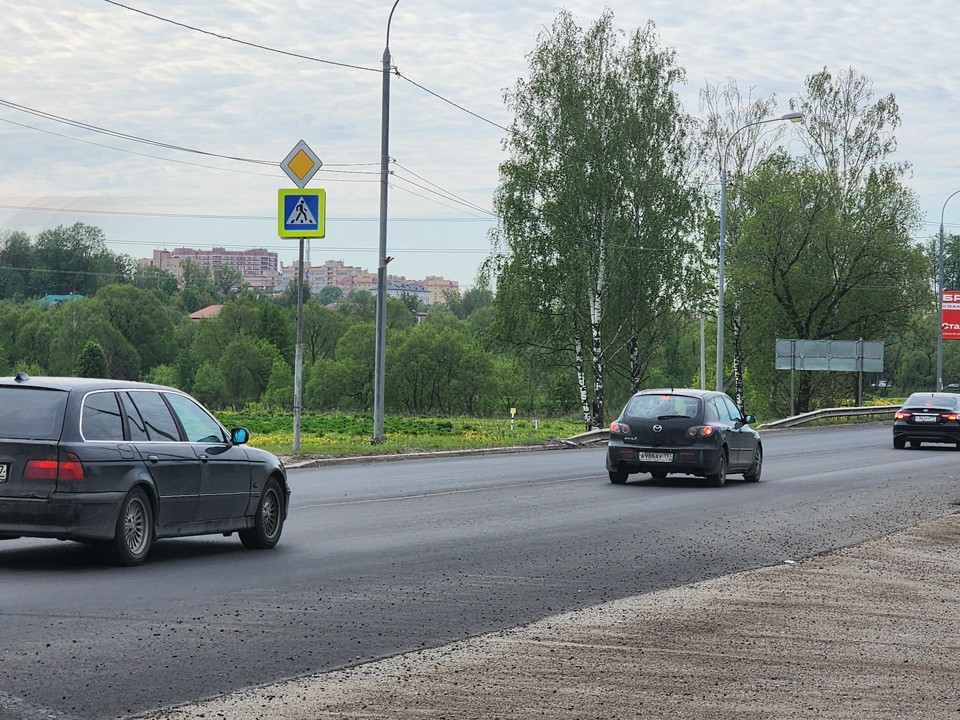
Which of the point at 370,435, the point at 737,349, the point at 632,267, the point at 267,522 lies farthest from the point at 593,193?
the point at 267,522

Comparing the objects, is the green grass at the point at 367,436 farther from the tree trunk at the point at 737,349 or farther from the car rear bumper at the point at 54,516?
the tree trunk at the point at 737,349

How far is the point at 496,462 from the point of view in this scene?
2922cm

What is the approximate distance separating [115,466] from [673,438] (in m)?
13.0

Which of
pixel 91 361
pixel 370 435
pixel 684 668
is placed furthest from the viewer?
pixel 91 361

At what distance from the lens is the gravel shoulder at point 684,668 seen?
Result: 6723mm

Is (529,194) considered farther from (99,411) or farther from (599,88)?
(99,411)

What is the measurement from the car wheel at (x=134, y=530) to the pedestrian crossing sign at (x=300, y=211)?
15604 mm

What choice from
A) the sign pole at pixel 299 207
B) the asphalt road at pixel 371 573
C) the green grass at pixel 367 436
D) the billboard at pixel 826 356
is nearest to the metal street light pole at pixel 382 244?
the green grass at pixel 367 436

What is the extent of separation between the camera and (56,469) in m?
11.2

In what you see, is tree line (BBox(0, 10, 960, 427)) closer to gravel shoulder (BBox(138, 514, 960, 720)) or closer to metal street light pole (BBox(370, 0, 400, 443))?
metal street light pole (BBox(370, 0, 400, 443))

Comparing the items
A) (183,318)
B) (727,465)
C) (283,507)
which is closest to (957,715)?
(283,507)

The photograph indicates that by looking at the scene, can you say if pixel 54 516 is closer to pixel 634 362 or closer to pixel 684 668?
pixel 684 668

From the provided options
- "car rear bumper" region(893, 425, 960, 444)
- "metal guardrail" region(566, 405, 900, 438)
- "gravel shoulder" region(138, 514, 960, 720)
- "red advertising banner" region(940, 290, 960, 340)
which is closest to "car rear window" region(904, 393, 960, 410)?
"car rear bumper" region(893, 425, 960, 444)

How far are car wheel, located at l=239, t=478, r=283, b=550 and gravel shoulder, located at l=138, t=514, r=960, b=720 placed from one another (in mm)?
4102
